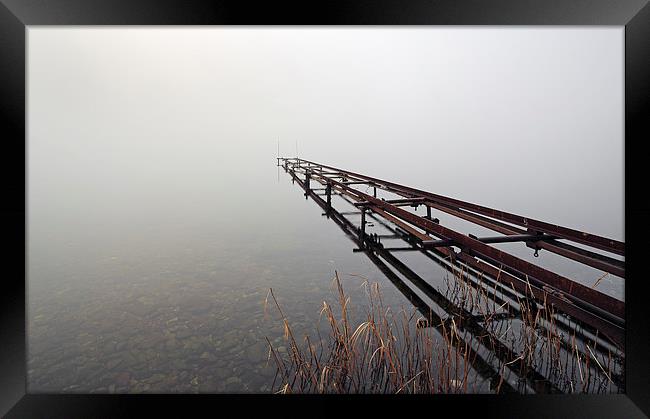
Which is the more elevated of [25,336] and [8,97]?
[8,97]

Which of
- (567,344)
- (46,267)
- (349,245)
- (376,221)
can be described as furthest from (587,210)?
(46,267)

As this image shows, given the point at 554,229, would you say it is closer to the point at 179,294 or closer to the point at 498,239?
the point at 498,239

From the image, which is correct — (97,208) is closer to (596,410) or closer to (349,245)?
(349,245)

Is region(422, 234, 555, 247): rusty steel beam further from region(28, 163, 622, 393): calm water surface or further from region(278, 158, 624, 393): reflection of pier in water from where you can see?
region(28, 163, 622, 393): calm water surface

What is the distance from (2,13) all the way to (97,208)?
12.6 metres

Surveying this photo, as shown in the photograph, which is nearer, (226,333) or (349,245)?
(226,333)

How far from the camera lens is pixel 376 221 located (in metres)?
8.71

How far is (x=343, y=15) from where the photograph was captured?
192cm

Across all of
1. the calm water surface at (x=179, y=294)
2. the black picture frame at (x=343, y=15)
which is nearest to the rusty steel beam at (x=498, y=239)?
the calm water surface at (x=179, y=294)

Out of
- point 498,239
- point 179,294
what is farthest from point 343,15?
point 179,294

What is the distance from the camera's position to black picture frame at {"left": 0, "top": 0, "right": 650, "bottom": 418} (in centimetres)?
175

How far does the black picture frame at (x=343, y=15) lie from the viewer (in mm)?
1751

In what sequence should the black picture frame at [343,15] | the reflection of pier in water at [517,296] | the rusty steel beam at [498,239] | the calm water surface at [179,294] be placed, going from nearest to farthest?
the black picture frame at [343,15]
the reflection of pier in water at [517,296]
the calm water surface at [179,294]
the rusty steel beam at [498,239]

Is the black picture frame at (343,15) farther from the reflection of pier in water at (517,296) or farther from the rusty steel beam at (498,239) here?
the rusty steel beam at (498,239)
